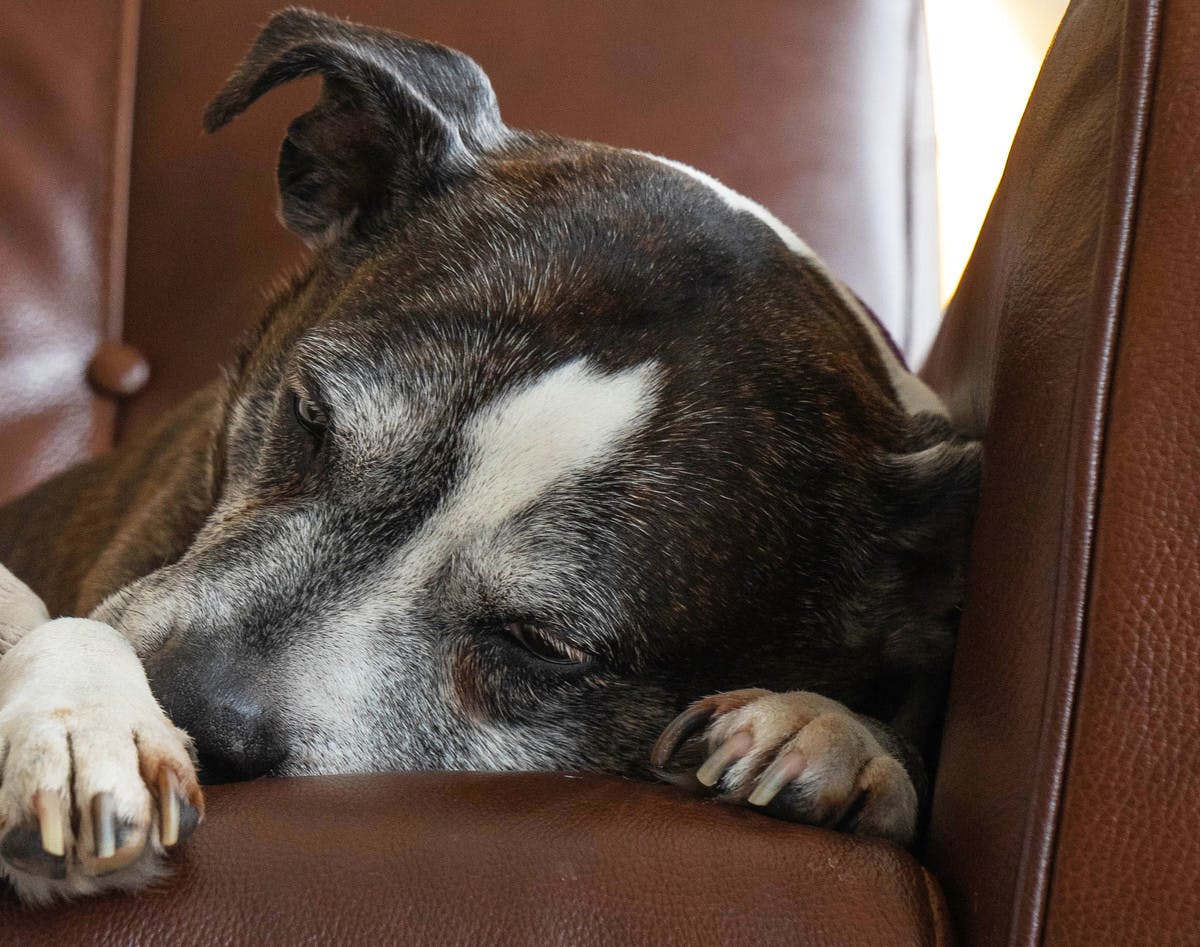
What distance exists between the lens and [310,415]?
125cm

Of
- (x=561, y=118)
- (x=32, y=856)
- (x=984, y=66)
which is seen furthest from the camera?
(x=984, y=66)

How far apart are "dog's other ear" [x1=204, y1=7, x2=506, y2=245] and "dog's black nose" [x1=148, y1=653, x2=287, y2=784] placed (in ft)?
2.04

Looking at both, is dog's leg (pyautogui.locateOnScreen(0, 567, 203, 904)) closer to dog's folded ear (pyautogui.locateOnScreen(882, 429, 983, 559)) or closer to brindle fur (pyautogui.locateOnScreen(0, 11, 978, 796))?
brindle fur (pyautogui.locateOnScreen(0, 11, 978, 796))

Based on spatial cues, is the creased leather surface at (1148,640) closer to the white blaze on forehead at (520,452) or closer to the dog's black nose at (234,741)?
the white blaze on forehead at (520,452)

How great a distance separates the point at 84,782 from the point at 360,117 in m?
0.94

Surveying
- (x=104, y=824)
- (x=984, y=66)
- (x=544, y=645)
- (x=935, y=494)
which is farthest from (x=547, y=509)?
(x=984, y=66)

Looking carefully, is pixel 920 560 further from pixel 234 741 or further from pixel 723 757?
pixel 234 741

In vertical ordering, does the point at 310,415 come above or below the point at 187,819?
above

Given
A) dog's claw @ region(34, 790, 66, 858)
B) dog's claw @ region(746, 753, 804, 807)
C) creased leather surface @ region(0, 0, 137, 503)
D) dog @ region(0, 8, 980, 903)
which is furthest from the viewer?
creased leather surface @ region(0, 0, 137, 503)

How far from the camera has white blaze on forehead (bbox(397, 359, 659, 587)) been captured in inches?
45.6

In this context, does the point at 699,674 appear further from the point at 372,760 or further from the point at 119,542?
the point at 119,542

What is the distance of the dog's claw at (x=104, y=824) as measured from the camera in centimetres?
75

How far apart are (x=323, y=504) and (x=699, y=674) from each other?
0.40 meters

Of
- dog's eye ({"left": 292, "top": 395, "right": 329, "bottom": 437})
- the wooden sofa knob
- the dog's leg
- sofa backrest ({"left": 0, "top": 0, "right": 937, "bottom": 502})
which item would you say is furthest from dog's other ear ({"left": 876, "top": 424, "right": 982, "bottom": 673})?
the wooden sofa knob
